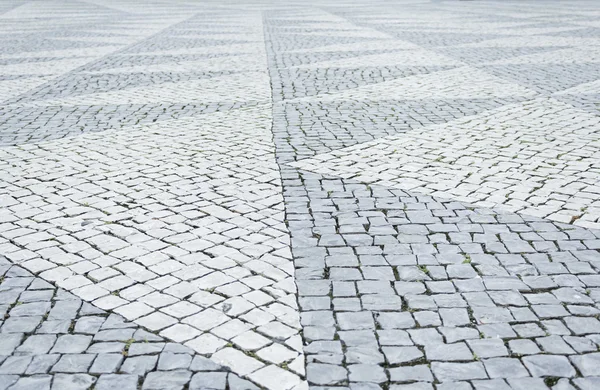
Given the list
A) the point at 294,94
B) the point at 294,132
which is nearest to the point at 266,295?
the point at 294,132

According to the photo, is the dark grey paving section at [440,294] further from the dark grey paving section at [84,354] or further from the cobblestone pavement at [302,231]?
the dark grey paving section at [84,354]

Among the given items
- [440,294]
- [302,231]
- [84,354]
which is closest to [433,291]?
[440,294]

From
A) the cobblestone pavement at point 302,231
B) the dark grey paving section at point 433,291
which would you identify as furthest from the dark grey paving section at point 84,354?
the dark grey paving section at point 433,291

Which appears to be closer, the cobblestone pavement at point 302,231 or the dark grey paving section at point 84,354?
the dark grey paving section at point 84,354

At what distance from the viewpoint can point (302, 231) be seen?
504 cm

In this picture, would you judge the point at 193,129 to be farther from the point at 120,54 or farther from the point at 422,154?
the point at 120,54

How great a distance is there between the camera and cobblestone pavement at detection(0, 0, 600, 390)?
3.45 m

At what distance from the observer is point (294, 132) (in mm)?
7914

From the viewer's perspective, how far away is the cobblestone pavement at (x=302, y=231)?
345 cm

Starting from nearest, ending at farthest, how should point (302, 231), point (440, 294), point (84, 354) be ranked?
point (84, 354) < point (440, 294) < point (302, 231)

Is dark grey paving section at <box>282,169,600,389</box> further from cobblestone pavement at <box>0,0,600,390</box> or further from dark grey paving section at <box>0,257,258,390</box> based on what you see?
dark grey paving section at <box>0,257,258,390</box>

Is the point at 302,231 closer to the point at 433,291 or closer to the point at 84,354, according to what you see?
the point at 433,291

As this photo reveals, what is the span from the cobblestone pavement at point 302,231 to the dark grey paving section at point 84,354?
0.01 m

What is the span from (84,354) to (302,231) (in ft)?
6.56
